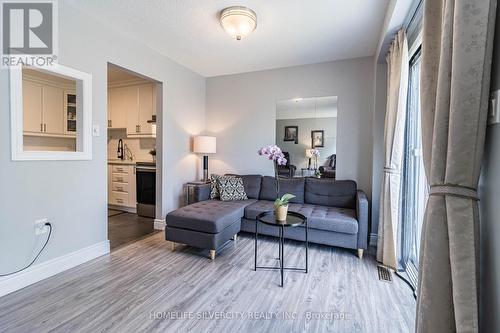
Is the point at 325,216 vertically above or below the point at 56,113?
below

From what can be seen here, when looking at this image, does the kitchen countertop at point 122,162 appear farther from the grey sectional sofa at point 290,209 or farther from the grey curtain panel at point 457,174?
the grey curtain panel at point 457,174

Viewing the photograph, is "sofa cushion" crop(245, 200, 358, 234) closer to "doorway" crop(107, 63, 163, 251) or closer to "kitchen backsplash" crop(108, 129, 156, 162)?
"doorway" crop(107, 63, 163, 251)

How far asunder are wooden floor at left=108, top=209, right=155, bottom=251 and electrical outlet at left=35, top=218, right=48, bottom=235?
0.84m

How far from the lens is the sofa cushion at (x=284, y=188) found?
370 centimetres

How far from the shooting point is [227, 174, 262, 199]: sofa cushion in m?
3.95

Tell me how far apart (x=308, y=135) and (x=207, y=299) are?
2.80 meters

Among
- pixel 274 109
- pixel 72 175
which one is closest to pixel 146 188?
pixel 72 175

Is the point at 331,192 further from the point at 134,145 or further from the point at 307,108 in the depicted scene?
the point at 134,145

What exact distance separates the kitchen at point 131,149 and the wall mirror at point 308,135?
2.28m

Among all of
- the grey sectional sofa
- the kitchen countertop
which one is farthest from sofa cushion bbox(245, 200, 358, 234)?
the kitchen countertop

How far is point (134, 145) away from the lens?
5.00 meters

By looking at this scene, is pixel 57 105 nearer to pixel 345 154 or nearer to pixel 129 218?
pixel 129 218

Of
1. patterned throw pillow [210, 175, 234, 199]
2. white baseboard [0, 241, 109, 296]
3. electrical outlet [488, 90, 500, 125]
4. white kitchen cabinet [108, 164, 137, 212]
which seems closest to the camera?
electrical outlet [488, 90, 500, 125]

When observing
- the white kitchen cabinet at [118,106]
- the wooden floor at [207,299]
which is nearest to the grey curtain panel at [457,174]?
the wooden floor at [207,299]
